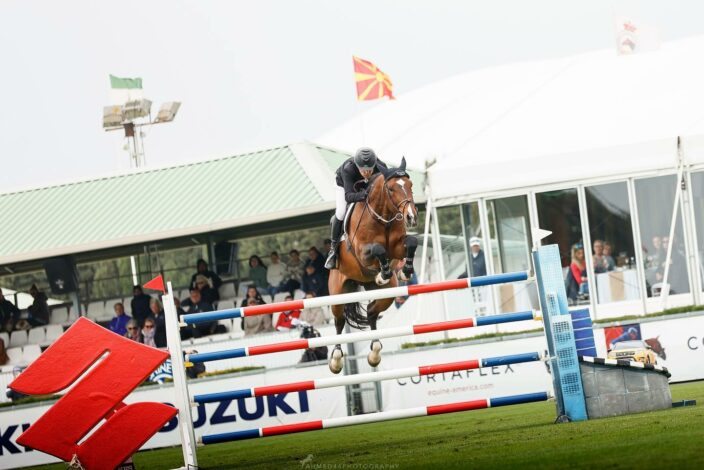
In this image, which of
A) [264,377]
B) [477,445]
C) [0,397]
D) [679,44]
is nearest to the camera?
[477,445]

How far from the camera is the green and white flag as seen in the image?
2956 centimetres

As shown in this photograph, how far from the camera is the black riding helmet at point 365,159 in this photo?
962 centimetres

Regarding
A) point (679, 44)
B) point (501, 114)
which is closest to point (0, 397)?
point (501, 114)

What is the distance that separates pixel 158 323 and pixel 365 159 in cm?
901

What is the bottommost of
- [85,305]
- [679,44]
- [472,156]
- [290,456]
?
[290,456]

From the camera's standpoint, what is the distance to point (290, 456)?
883 cm

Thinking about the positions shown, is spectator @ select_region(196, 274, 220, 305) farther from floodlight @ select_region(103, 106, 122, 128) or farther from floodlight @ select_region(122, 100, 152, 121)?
floodlight @ select_region(103, 106, 122, 128)

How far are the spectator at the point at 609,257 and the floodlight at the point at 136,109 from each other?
15.6 m

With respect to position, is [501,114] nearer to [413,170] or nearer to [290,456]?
[413,170]

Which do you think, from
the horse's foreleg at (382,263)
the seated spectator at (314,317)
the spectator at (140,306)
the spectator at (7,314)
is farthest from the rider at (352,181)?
the spectator at (7,314)

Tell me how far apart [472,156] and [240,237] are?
14.9 feet

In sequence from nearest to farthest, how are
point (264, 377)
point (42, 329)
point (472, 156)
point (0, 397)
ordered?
1. point (264, 377)
2. point (0, 397)
3. point (472, 156)
4. point (42, 329)

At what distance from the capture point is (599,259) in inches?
724

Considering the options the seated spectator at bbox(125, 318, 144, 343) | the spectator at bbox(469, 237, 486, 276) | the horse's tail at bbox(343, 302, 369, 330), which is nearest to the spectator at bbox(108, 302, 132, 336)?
the seated spectator at bbox(125, 318, 144, 343)
